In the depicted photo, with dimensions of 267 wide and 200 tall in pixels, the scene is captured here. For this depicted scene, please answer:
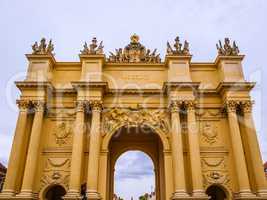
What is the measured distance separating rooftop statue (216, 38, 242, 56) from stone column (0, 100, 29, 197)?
13.7 meters

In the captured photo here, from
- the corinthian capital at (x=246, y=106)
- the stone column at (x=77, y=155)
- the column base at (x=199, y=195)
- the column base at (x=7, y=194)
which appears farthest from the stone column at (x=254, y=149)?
the column base at (x=7, y=194)

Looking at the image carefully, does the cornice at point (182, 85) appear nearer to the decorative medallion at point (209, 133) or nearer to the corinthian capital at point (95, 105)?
the decorative medallion at point (209, 133)

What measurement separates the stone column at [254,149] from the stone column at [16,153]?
1384cm

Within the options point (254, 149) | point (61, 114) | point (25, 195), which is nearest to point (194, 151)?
point (254, 149)

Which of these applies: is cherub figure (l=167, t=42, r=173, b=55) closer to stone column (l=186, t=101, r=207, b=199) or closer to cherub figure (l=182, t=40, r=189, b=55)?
cherub figure (l=182, t=40, r=189, b=55)

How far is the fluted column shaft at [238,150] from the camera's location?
15.1 meters

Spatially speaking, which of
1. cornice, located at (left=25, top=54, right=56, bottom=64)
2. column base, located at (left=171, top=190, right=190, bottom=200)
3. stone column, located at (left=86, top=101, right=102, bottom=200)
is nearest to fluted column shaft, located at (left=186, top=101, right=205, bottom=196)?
column base, located at (left=171, top=190, right=190, bottom=200)

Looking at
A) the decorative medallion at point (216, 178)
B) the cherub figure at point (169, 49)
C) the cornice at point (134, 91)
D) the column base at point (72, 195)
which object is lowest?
the column base at point (72, 195)

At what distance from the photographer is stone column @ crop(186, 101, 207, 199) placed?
1480 cm

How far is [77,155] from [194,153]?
6.86 metres

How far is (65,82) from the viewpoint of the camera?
1859 cm

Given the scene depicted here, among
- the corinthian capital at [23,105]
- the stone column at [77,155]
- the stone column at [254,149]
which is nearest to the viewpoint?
the stone column at [77,155]

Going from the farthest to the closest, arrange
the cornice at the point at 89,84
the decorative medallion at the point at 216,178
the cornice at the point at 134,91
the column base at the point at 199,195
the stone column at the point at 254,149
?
1. the cornice at the point at 134,91
2. the cornice at the point at 89,84
3. the decorative medallion at the point at 216,178
4. the stone column at the point at 254,149
5. the column base at the point at 199,195

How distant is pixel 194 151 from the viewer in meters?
15.8
